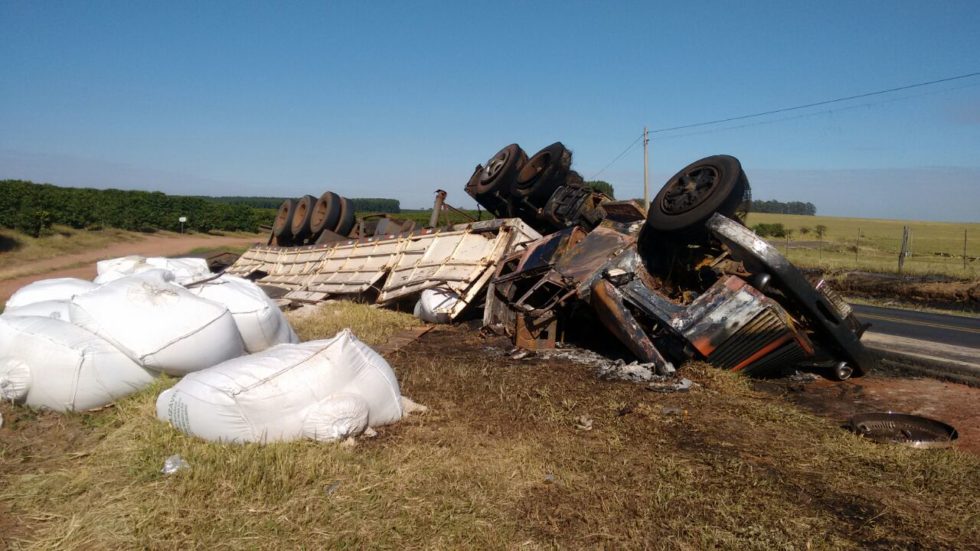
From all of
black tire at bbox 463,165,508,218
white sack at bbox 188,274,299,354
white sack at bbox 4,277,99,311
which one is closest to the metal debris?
white sack at bbox 188,274,299,354

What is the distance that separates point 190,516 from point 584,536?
1.84 meters

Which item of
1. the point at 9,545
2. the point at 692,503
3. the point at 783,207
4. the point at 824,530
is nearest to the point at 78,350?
the point at 9,545

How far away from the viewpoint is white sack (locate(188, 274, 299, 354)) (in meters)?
5.66

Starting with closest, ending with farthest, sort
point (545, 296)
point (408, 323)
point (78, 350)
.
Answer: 1. point (78, 350)
2. point (545, 296)
3. point (408, 323)

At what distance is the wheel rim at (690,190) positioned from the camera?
21.8 feet

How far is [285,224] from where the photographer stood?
16.8m

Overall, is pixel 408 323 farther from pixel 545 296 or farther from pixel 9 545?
pixel 9 545

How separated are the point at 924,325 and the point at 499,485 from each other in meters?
9.28

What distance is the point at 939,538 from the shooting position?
3.11 metres

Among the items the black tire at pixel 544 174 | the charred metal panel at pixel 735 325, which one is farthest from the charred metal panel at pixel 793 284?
the black tire at pixel 544 174

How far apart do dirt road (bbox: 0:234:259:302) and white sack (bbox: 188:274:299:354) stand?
10613 mm

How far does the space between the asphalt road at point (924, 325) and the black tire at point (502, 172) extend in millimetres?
6145

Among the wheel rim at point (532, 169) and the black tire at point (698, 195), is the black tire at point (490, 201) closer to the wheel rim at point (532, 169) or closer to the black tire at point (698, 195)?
the wheel rim at point (532, 169)

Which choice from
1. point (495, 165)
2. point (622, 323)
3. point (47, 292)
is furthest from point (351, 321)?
point (495, 165)
